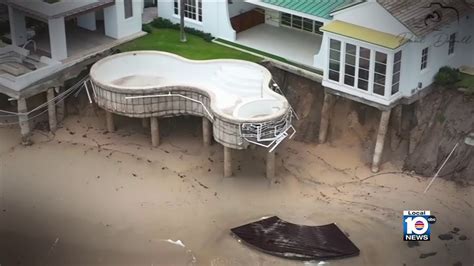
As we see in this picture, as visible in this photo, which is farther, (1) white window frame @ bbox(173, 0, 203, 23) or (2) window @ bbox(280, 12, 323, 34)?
(1) white window frame @ bbox(173, 0, 203, 23)

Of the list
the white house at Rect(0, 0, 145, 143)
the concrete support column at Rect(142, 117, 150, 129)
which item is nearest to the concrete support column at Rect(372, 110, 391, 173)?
the concrete support column at Rect(142, 117, 150, 129)

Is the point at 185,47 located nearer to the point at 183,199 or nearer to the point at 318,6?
the point at 318,6

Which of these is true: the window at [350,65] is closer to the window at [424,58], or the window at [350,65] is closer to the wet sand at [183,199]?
the window at [424,58]

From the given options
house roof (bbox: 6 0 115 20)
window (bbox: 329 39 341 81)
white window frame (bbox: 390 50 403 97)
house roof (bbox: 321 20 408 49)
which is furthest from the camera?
house roof (bbox: 6 0 115 20)

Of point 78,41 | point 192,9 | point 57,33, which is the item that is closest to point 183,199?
point 57,33

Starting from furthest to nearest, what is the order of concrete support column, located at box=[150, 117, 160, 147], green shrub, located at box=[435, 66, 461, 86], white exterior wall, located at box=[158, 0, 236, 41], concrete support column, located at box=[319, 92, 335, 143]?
white exterior wall, located at box=[158, 0, 236, 41]
concrete support column, located at box=[150, 117, 160, 147]
concrete support column, located at box=[319, 92, 335, 143]
green shrub, located at box=[435, 66, 461, 86]

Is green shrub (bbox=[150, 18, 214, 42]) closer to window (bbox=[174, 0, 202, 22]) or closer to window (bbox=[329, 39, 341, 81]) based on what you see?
window (bbox=[174, 0, 202, 22])

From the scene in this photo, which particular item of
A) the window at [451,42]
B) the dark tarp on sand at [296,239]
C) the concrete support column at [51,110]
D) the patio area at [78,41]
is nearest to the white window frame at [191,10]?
the patio area at [78,41]
